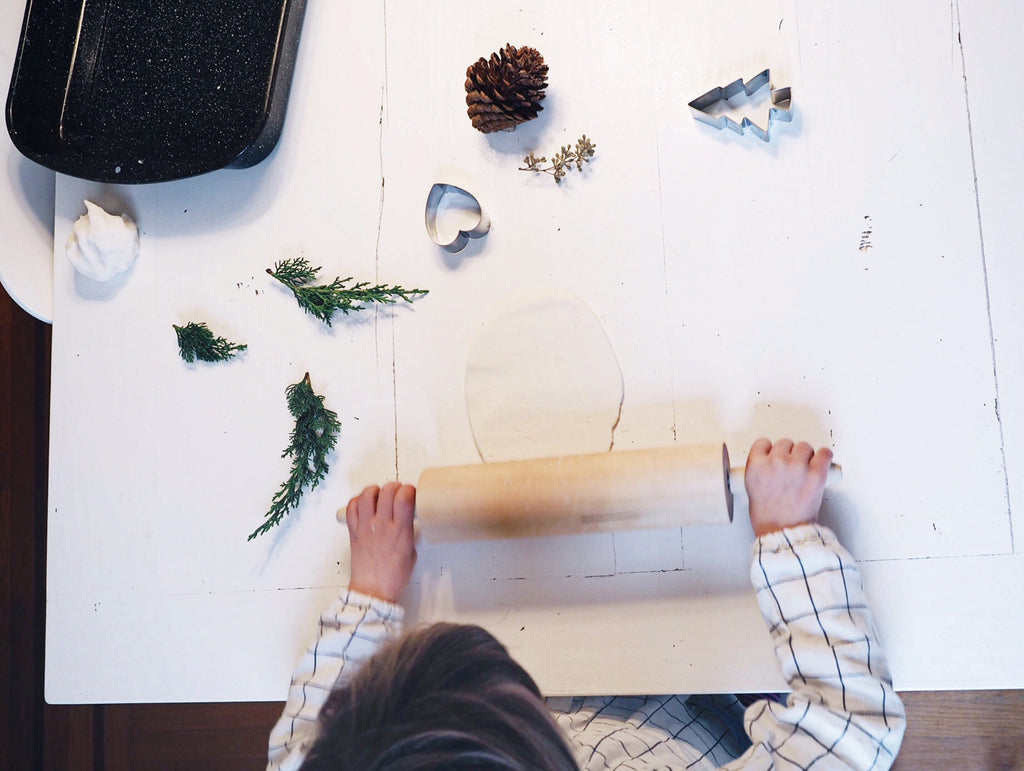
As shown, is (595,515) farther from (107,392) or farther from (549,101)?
(107,392)

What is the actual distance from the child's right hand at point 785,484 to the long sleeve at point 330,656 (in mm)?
417

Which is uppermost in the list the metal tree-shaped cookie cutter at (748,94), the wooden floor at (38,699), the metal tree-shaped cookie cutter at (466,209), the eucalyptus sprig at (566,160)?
the metal tree-shaped cookie cutter at (748,94)

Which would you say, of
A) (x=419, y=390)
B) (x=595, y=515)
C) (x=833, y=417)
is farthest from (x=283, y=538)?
(x=833, y=417)

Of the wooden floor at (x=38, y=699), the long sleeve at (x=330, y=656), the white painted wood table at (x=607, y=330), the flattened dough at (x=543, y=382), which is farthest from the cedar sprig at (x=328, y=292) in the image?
the wooden floor at (x=38, y=699)

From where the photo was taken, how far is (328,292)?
40.6 inches

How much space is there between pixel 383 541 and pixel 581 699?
0.99 feet

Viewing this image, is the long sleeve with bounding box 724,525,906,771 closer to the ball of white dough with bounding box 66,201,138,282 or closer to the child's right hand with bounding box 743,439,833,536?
the child's right hand with bounding box 743,439,833,536

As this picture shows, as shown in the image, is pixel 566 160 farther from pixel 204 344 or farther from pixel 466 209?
pixel 204 344

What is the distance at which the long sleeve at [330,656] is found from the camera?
2.94 feet

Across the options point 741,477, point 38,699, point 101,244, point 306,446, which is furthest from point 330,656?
point 38,699

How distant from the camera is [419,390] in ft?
3.30

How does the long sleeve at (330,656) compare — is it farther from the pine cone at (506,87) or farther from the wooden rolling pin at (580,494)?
the pine cone at (506,87)

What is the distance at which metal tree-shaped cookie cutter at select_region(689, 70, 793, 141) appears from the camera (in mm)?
898

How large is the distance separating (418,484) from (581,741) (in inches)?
13.0
